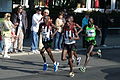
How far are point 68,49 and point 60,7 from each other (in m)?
12.6

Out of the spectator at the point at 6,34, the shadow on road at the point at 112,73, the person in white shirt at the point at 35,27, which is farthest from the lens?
the person in white shirt at the point at 35,27

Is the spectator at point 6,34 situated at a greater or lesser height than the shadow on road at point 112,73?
greater

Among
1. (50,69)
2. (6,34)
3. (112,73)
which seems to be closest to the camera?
(112,73)

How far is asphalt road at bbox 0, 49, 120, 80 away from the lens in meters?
11.4

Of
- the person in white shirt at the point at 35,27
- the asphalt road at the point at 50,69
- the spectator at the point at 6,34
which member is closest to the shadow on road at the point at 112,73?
the asphalt road at the point at 50,69

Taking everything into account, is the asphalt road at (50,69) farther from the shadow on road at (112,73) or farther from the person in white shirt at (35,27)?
the person in white shirt at (35,27)

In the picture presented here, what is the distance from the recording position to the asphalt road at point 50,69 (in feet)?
37.5

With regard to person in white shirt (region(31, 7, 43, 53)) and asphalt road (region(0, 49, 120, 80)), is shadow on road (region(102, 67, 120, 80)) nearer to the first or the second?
asphalt road (region(0, 49, 120, 80))

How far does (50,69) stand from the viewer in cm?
1280

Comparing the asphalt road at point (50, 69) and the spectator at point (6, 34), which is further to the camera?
the spectator at point (6, 34)

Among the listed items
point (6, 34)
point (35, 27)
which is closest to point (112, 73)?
point (6, 34)

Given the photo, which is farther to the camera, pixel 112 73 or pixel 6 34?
pixel 6 34

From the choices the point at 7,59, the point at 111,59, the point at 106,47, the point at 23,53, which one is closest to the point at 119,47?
the point at 106,47

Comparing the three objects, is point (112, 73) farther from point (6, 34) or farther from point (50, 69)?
point (6, 34)
